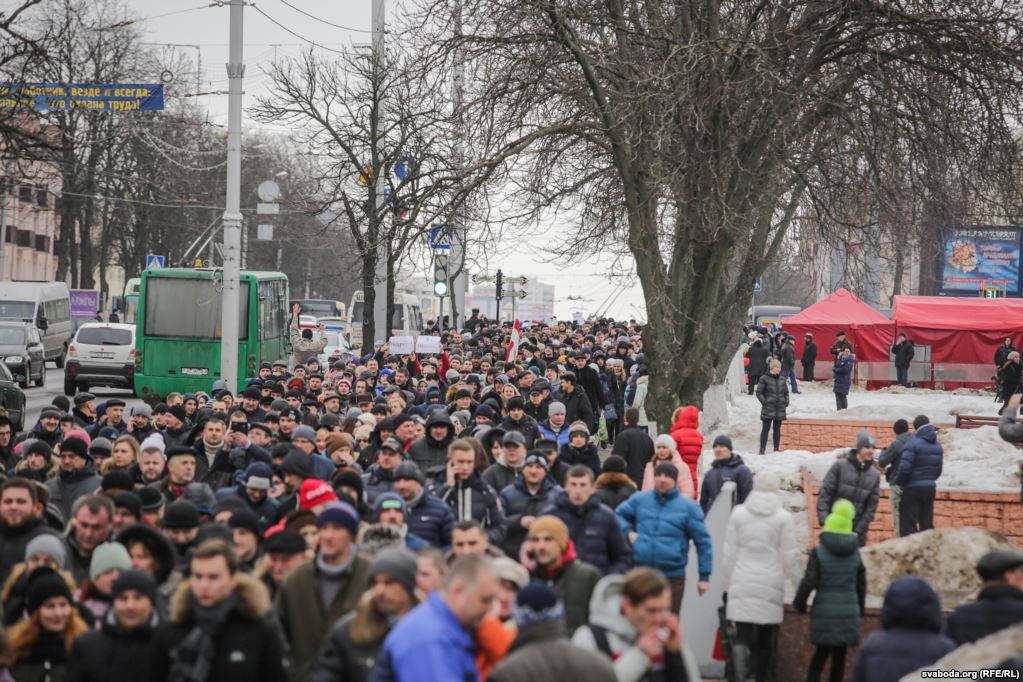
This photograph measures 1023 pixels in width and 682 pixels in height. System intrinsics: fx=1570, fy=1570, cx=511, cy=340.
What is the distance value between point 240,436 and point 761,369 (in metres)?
24.1

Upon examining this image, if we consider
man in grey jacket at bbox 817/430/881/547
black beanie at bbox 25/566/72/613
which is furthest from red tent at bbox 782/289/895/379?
black beanie at bbox 25/566/72/613

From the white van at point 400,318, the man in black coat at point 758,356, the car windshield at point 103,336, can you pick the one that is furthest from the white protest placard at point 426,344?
the white van at point 400,318

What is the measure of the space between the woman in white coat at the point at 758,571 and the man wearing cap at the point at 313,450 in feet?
11.8

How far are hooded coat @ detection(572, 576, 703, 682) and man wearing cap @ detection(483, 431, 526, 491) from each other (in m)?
5.81

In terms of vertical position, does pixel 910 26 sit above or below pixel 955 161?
above

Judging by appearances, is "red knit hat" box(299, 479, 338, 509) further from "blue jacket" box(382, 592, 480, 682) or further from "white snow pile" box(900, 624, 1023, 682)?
"white snow pile" box(900, 624, 1023, 682)

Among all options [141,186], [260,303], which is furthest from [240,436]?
[141,186]

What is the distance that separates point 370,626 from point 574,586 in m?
1.86

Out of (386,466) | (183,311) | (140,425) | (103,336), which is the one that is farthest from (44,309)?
(386,466)

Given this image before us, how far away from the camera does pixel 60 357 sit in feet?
178

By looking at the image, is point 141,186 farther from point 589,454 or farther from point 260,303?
point 589,454

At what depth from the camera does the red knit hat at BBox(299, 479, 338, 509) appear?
32.1ft

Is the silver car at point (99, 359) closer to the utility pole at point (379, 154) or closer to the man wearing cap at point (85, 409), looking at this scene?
the utility pole at point (379, 154)

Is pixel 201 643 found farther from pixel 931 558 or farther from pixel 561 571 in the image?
pixel 931 558
